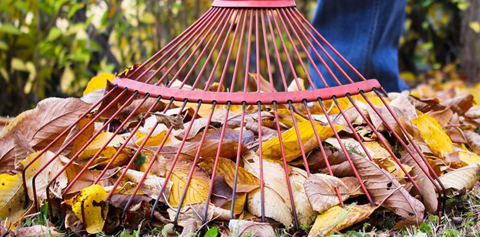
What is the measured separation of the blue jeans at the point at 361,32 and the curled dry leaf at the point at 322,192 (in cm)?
121

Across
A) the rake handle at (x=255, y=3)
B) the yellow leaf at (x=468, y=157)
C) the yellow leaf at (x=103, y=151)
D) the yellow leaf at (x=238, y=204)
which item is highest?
the rake handle at (x=255, y=3)

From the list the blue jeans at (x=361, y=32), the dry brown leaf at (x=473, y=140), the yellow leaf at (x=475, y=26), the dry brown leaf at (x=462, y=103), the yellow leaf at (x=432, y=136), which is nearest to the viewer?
the yellow leaf at (x=432, y=136)

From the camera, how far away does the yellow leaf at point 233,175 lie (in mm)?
1383

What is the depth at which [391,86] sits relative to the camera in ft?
8.79

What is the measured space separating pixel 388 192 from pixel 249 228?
0.36 meters

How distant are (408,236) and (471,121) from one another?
1053 millimetres

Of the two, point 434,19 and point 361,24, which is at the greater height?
point 361,24

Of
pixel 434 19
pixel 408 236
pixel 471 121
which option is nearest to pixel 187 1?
pixel 471 121

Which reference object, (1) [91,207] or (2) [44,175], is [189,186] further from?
(2) [44,175]

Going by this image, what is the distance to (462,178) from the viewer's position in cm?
150

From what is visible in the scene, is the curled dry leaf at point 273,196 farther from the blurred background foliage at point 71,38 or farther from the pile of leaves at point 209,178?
the blurred background foliage at point 71,38

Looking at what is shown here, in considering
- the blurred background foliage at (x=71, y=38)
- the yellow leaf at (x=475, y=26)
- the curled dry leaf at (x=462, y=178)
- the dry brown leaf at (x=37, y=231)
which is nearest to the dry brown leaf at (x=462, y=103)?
the curled dry leaf at (x=462, y=178)

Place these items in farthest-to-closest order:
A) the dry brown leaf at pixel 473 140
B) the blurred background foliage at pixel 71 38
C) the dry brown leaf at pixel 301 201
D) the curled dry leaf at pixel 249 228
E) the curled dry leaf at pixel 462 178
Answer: the blurred background foliage at pixel 71 38
the dry brown leaf at pixel 473 140
the curled dry leaf at pixel 462 178
the dry brown leaf at pixel 301 201
the curled dry leaf at pixel 249 228

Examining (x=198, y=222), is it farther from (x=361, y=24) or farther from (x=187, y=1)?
(x=187, y=1)
